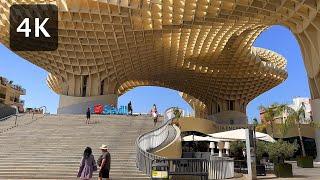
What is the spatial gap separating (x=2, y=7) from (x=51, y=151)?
25.7 metres

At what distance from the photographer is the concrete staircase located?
1438 centimetres

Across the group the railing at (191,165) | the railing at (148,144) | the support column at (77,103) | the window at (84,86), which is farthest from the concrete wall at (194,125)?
the railing at (191,165)

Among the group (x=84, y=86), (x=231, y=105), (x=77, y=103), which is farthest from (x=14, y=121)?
(x=231, y=105)

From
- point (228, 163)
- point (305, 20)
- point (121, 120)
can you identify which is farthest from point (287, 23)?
point (228, 163)

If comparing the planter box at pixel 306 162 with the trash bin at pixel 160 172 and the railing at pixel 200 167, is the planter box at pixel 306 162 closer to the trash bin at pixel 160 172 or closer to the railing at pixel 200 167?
the railing at pixel 200 167

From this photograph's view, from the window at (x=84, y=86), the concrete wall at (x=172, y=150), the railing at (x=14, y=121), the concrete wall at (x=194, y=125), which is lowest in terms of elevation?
the concrete wall at (x=172, y=150)

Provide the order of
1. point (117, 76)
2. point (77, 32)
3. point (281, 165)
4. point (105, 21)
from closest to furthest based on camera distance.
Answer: point (281, 165) → point (105, 21) → point (77, 32) → point (117, 76)

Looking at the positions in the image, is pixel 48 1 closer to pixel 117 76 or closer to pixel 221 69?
pixel 117 76

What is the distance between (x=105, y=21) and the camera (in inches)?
1460

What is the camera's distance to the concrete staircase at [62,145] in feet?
47.2

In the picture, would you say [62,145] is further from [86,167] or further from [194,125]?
[194,125]

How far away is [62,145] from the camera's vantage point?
19.0 meters

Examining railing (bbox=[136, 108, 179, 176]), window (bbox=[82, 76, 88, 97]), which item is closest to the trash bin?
railing (bbox=[136, 108, 179, 176])

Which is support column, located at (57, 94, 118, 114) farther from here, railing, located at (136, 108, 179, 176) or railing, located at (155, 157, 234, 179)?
railing, located at (155, 157, 234, 179)
